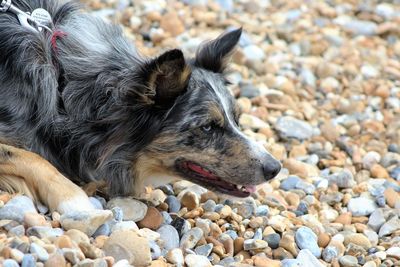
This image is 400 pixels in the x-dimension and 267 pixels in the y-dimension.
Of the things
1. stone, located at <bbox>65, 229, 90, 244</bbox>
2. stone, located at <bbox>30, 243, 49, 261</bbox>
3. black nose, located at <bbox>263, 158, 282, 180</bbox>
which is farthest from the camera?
black nose, located at <bbox>263, 158, 282, 180</bbox>

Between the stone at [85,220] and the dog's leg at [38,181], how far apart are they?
0.16 meters

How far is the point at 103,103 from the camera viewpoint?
16.0ft

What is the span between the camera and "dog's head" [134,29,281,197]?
4871mm

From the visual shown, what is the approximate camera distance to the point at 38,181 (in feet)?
15.4

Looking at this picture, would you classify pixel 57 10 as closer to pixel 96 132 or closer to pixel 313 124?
pixel 96 132

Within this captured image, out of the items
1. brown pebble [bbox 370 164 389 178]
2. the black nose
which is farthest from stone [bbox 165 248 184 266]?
brown pebble [bbox 370 164 389 178]

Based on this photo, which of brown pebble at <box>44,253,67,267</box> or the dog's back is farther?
the dog's back

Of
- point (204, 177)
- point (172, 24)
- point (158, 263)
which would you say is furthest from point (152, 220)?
point (172, 24)

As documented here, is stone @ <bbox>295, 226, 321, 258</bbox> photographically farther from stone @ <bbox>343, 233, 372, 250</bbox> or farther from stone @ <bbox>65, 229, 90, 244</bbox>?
stone @ <bbox>65, 229, 90, 244</bbox>

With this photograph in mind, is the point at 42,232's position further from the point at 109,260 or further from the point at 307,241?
the point at 307,241

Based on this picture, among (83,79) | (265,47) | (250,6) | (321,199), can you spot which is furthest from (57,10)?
(250,6)

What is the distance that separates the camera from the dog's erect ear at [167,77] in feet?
14.9

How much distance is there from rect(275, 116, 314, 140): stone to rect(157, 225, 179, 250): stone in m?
2.29

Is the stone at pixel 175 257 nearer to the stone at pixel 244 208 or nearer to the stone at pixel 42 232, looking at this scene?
the stone at pixel 42 232
